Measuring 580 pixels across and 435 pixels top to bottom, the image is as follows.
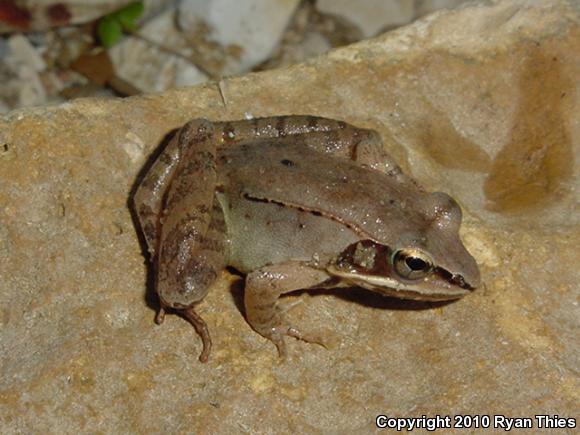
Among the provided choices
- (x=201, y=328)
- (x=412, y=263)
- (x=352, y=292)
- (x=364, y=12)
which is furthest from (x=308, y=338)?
(x=364, y=12)

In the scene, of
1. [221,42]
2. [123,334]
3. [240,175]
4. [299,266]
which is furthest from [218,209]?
[221,42]

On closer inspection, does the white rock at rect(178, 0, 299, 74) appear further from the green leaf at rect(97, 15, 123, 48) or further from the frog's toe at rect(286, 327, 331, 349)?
the frog's toe at rect(286, 327, 331, 349)

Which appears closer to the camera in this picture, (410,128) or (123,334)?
(123,334)

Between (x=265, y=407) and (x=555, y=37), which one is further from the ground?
(x=555, y=37)

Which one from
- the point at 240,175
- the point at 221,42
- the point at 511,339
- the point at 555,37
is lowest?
the point at 221,42

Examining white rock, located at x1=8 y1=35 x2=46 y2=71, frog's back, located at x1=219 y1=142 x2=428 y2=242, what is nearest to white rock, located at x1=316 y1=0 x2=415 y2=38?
white rock, located at x1=8 y1=35 x2=46 y2=71

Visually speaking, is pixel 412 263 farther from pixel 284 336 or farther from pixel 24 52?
pixel 24 52

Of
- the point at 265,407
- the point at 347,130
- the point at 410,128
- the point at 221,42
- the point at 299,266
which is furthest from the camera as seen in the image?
the point at 221,42

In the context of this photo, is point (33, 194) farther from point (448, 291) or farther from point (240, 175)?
point (448, 291)
